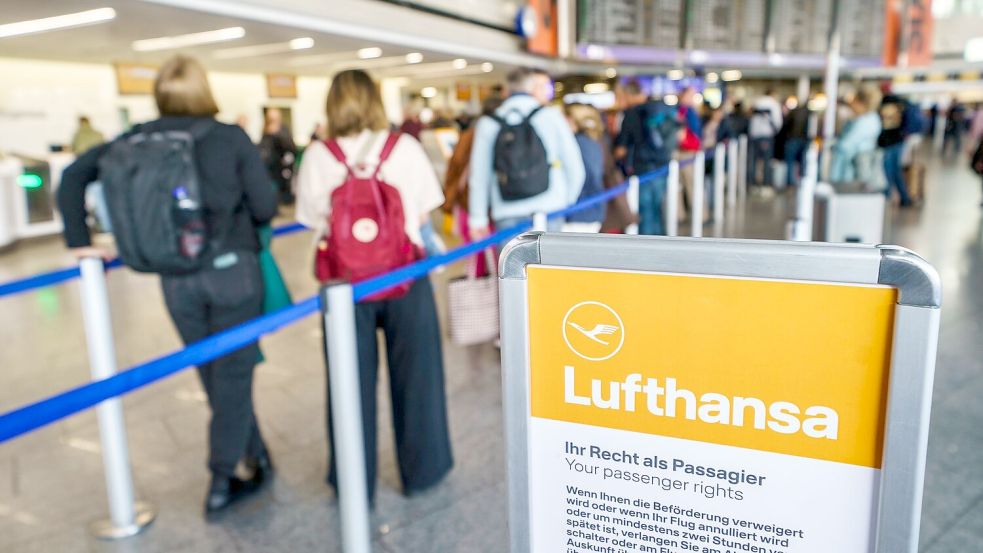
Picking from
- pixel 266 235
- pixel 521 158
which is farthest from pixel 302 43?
pixel 266 235

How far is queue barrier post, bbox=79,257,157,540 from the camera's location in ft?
8.21

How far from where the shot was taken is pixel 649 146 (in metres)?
7.01

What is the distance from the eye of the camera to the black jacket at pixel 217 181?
98.0 inches

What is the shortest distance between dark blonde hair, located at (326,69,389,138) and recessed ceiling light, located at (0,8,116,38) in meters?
5.77

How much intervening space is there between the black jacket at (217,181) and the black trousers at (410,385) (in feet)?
1.87

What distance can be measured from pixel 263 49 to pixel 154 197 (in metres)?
9.23

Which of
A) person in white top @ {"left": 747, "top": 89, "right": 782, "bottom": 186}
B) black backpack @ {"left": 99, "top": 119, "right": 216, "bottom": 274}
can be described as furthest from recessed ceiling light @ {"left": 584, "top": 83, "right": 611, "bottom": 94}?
black backpack @ {"left": 99, "top": 119, "right": 216, "bottom": 274}

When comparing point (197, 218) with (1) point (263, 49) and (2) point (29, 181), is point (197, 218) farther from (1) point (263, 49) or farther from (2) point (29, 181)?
(2) point (29, 181)

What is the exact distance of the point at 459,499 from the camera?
277cm

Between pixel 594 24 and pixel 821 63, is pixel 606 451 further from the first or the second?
pixel 821 63

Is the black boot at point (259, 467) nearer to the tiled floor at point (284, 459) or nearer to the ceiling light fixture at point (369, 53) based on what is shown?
Result: the tiled floor at point (284, 459)

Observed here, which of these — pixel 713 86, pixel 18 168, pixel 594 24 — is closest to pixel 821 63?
pixel 713 86

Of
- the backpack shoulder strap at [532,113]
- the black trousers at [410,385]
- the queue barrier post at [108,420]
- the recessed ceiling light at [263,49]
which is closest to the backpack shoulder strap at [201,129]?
the queue barrier post at [108,420]

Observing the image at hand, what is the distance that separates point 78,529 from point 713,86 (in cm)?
2264
